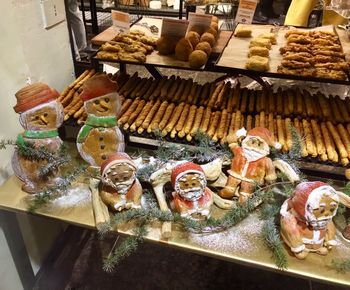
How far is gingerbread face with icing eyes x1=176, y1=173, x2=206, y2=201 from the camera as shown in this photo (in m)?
1.13

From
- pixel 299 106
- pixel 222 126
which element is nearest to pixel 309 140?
pixel 299 106

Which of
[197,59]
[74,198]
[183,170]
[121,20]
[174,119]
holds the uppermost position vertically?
[121,20]

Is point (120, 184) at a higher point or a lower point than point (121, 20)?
lower

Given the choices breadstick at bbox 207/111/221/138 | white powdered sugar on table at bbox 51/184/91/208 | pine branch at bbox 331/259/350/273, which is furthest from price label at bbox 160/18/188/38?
pine branch at bbox 331/259/350/273

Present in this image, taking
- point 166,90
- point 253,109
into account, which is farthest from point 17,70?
point 253,109

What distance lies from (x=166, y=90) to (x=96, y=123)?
2.25 ft

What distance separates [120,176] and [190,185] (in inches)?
9.1

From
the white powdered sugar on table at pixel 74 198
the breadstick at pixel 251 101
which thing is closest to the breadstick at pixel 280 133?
the breadstick at pixel 251 101

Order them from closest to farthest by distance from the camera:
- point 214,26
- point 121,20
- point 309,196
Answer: point 309,196 < point 121,20 < point 214,26

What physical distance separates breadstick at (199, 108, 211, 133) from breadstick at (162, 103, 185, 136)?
124 millimetres

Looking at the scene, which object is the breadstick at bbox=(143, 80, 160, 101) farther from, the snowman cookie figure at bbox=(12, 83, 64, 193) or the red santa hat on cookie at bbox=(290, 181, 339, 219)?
the red santa hat on cookie at bbox=(290, 181, 339, 219)

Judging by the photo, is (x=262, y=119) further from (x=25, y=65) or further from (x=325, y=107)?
(x=25, y=65)

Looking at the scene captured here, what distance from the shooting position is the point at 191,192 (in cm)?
116

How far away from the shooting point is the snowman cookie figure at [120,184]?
114cm
